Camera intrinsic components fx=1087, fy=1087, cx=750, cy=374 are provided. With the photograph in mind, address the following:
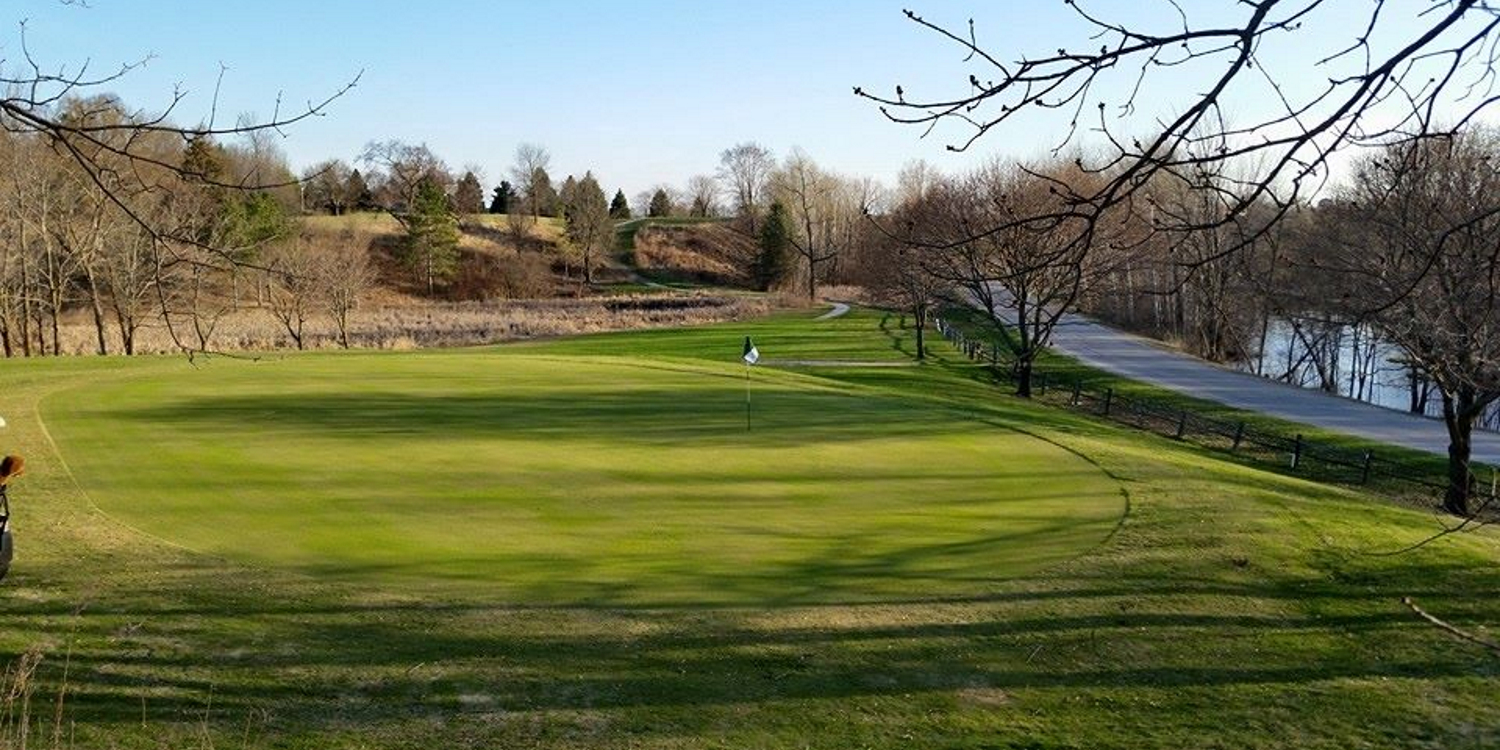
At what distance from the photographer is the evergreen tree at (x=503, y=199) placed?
349ft

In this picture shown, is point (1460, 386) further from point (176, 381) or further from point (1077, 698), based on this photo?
point (176, 381)

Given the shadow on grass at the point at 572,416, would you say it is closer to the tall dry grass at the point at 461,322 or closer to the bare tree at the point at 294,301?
the tall dry grass at the point at 461,322

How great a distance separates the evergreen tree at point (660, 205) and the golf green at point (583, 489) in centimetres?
10202

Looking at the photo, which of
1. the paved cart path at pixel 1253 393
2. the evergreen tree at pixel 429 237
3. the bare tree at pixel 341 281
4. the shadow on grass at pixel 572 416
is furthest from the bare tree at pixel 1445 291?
the evergreen tree at pixel 429 237

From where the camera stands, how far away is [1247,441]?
28.3 m

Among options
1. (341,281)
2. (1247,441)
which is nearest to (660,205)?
(341,281)

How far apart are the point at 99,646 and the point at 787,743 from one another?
553cm

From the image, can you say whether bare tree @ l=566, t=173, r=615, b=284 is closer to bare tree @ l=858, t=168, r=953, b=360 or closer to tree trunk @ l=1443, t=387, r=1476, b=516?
bare tree @ l=858, t=168, r=953, b=360

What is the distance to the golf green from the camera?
1073 cm

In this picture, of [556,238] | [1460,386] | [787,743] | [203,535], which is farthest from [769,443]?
[556,238]

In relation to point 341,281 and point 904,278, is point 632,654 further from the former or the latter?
point 341,281

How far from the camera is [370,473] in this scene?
14258 millimetres

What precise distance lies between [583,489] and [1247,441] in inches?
824

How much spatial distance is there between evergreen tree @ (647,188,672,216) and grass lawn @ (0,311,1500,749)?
106 m
